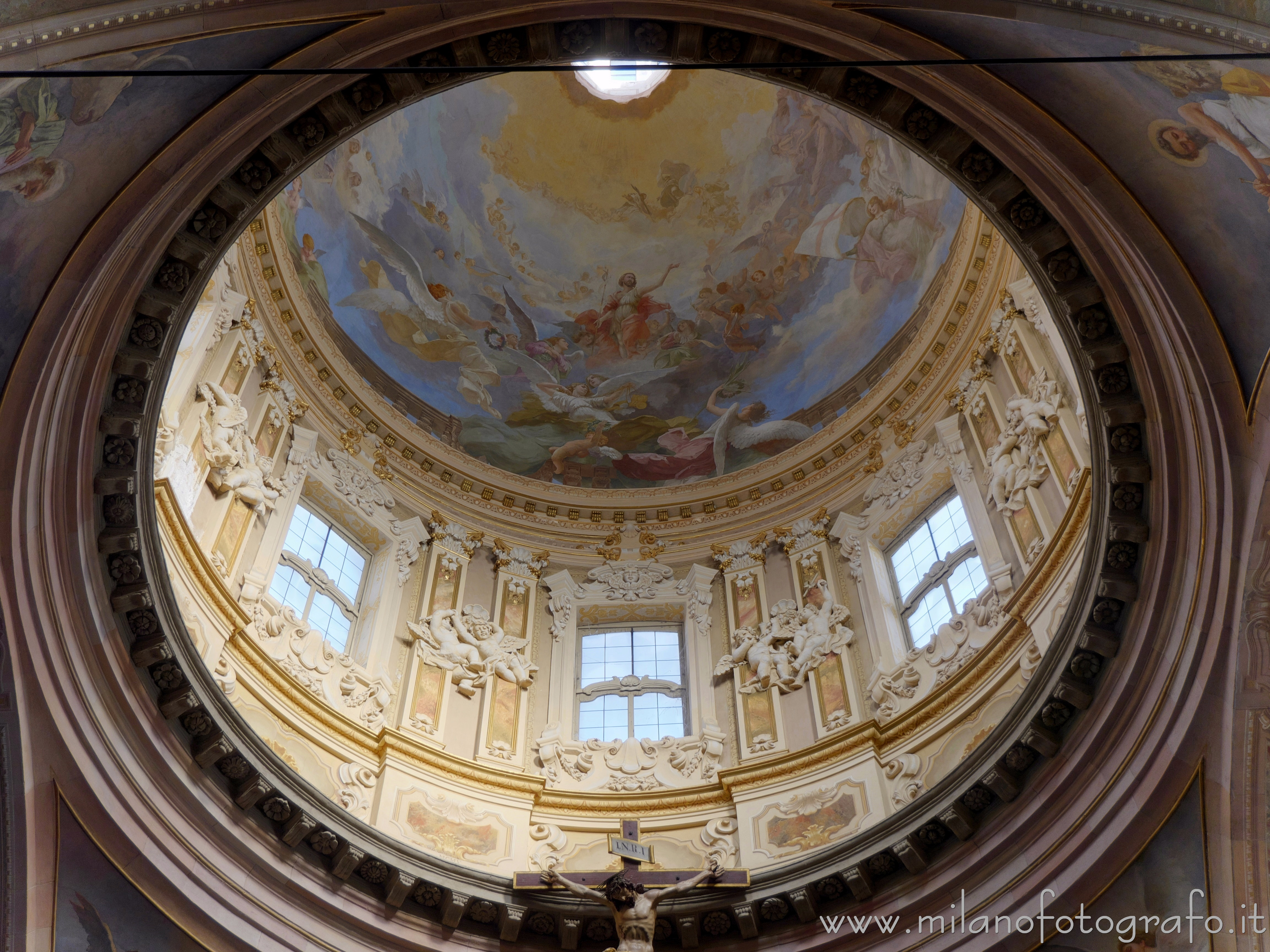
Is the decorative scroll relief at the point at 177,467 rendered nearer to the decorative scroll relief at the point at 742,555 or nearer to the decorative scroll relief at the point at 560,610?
the decorative scroll relief at the point at 560,610

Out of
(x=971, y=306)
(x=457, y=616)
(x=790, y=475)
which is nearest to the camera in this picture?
(x=457, y=616)

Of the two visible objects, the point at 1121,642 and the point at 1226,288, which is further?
the point at 1121,642

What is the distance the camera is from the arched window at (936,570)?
17.4 metres

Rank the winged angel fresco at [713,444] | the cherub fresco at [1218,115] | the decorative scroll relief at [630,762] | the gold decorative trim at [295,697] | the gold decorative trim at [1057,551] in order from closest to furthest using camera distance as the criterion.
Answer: the cherub fresco at [1218,115] → the gold decorative trim at [1057,551] → the gold decorative trim at [295,697] → the decorative scroll relief at [630,762] → the winged angel fresco at [713,444]

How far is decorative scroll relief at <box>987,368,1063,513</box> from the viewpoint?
54.3 ft

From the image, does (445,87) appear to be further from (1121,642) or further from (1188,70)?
(1121,642)

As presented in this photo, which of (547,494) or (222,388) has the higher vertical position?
(547,494)

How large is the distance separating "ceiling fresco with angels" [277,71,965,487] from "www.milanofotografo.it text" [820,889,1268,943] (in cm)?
1169

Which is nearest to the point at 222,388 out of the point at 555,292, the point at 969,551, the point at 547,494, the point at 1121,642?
the point at 547,494

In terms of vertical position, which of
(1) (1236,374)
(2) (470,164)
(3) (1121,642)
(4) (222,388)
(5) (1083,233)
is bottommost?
(3) (1121,642)

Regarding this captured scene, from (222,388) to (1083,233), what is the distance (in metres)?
12.3

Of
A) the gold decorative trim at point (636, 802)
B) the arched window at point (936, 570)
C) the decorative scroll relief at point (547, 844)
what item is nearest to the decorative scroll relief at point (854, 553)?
the arched window at point (936, 570)

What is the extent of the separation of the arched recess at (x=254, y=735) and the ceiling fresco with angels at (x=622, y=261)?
10393 mm

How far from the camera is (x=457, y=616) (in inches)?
755
